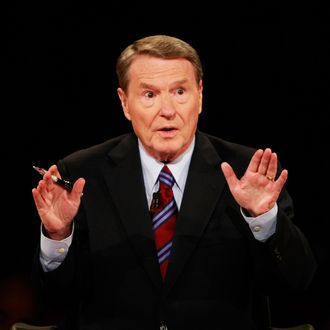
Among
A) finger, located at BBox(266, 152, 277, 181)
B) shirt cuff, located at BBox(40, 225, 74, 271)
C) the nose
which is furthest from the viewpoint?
the nose

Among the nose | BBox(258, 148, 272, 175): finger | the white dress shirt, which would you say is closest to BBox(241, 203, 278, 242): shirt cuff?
the white dress shirt

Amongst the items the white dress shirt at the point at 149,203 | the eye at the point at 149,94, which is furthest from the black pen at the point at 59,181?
the eye at the point at 149,94

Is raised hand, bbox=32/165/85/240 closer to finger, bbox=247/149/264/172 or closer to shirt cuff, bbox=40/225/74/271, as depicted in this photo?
shirt cuff, bbox=40/225/74/271

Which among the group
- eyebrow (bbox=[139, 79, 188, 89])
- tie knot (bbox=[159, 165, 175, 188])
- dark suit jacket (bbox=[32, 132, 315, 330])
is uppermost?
eyebrow (bbox=[139, 79, 188, 89])

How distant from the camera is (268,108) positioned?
303cm

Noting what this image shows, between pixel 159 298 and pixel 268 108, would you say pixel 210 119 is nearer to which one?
pixel 268 108

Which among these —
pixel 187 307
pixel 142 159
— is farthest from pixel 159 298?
pixel 142 159

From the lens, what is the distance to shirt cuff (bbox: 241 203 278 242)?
2.19 metres

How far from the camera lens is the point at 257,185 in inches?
86.0

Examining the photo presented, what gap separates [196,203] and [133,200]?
208 millimetres

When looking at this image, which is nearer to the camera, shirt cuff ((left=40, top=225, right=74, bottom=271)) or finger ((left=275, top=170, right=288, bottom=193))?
finger ((left=275, top=170, right=288, bottom=193))

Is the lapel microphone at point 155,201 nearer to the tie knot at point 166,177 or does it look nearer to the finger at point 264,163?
the tie knot at point 166,177

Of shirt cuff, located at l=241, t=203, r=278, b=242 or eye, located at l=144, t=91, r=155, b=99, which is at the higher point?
eye, located at l=144, t=91, r=155, b=99

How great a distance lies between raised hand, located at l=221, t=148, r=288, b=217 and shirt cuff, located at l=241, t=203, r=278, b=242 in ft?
0.05
